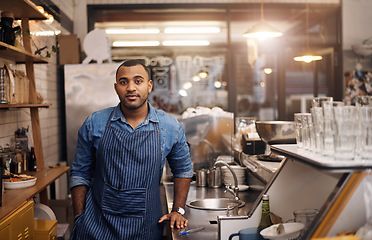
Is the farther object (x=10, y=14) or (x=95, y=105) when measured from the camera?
(x=95, y=105)

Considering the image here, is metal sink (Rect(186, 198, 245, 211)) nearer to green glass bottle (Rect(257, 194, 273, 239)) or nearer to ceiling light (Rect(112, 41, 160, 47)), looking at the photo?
green glass bottle (Rect(257, 194, 273, 239))

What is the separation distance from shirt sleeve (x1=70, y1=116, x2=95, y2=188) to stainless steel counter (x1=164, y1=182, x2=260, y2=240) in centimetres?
63

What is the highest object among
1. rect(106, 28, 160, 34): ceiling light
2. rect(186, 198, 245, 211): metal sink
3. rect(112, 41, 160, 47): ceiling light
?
rect(106, 28, 160, 34): ceiling light

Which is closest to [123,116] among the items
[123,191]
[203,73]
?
[123,191]

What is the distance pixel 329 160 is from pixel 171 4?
5.47 m

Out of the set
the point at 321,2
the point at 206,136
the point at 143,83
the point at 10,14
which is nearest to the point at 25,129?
the point at 10,14

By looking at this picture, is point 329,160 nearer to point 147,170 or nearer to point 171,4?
point 147,170

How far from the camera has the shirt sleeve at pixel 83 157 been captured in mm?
2475

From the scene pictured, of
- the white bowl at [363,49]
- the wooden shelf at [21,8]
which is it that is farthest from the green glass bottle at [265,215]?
the white bowl at [363,49]

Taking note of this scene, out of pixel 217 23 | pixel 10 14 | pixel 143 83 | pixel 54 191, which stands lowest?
pixel 54 191

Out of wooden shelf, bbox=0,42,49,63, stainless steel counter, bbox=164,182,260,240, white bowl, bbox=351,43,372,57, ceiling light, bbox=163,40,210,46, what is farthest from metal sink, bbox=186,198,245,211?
white bowl, bbox=351,43,372,57

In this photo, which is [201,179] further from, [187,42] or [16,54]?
[187,42]

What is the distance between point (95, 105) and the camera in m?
5.55

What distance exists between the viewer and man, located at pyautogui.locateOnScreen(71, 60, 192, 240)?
2342mm
